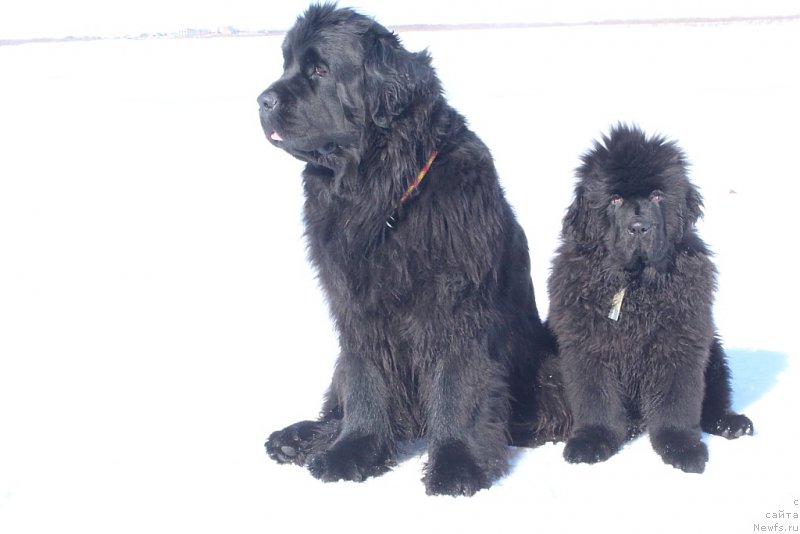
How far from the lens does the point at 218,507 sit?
307cm

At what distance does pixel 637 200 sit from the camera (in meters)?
3.57

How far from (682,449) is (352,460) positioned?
1275 millimetres

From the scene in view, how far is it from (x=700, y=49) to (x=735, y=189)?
14786 millimetres

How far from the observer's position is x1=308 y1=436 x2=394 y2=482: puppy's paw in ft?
10.8

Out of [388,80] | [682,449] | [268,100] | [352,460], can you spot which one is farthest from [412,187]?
[682,449]

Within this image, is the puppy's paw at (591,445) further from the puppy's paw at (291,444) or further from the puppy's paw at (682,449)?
the puppy's paw at (291,444)

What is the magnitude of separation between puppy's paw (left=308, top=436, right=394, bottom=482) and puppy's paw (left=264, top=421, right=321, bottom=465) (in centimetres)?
10

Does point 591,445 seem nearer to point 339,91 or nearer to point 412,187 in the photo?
point 412,187

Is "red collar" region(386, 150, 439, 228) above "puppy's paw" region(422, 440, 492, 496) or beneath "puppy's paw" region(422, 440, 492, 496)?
above

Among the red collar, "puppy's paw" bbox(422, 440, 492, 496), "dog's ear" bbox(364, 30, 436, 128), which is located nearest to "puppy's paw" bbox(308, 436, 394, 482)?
"puppy's paw" bbox(422, 440, 492, 496)

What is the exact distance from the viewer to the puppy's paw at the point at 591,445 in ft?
11.3

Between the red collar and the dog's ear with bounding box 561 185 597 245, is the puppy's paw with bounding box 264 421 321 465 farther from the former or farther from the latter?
the dog's ear with bounding box 561 185 597 245

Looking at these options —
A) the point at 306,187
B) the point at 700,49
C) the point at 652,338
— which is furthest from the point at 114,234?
the point at 700,49

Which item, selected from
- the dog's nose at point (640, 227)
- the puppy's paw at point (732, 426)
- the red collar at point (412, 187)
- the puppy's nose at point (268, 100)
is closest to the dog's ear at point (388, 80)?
the red collar at point (412, 187)
